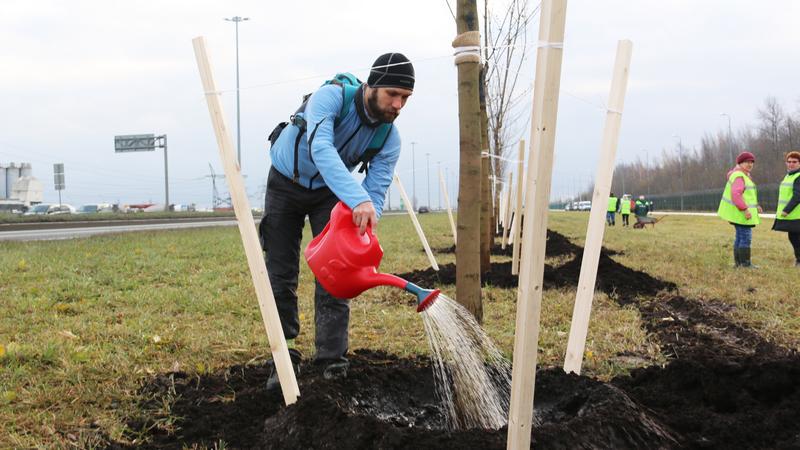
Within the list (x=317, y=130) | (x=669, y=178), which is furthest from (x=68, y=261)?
(x=669, y=178)

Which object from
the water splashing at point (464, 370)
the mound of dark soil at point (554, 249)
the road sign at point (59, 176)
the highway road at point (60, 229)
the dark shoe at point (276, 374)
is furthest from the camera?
the road sign at point (59, 176)

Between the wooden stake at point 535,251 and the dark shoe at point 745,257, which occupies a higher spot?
the wooden stake at point 535,251

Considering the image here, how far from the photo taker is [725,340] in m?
4.36

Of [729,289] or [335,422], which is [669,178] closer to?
[729,289]

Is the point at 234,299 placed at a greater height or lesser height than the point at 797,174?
lesser

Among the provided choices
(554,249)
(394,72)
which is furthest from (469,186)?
(554,249)

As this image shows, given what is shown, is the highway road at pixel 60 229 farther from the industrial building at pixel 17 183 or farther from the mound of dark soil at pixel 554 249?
the industrial building at pixel 17 183

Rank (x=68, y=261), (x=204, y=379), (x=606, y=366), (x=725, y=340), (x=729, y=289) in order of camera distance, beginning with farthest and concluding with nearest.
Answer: (x=68, y=261)
(x=729, y=289)
(x=725, y=340)
(x=606, y=366)
(x=204, y=379)

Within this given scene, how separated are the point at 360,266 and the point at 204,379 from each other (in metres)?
1.46

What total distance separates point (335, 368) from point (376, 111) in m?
1.44

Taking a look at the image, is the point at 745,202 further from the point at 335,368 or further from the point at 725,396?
the point at 335,368

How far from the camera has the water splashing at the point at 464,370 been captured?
8.81ft

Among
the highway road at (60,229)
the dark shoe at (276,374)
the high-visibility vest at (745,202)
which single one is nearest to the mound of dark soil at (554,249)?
the high-visibility vest at (745,202)

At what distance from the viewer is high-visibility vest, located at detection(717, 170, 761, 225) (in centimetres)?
817
